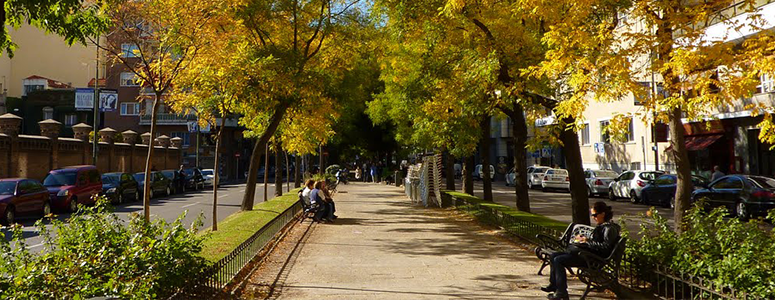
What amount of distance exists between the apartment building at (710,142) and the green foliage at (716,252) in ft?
58.6

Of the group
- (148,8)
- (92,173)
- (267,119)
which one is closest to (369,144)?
(92,173)

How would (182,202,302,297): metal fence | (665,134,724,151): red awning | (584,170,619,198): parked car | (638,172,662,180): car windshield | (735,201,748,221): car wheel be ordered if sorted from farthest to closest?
(665,134,724,151): red awning, (584,170,619,198): parked car, (638,172,662,180): car windshield, (735,201,748,221): car wheel, (182,202,302,297): metal fence

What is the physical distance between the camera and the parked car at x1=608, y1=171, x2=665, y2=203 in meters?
→ 26.6

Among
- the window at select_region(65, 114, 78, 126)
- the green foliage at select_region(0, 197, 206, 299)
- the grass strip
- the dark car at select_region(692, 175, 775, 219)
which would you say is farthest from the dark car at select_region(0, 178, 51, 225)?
the window at select_region(65, 114, 78, 126)

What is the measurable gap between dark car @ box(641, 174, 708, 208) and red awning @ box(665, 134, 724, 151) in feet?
27.2

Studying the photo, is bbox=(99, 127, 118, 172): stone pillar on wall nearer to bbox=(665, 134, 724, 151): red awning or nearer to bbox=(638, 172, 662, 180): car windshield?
bbox=(638, 172, 662, 180): car windshield

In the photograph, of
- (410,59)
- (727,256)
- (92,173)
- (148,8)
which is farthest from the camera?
(92,173)

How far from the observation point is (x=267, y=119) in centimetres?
2178

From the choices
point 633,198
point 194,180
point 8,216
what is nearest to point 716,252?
point 8,216

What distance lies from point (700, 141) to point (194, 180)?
3227cm

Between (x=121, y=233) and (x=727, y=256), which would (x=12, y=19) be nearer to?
(x=121, y=233)

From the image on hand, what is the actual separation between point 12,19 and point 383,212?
53.1ft

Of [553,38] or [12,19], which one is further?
[553,38]

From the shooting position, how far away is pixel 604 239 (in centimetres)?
796
